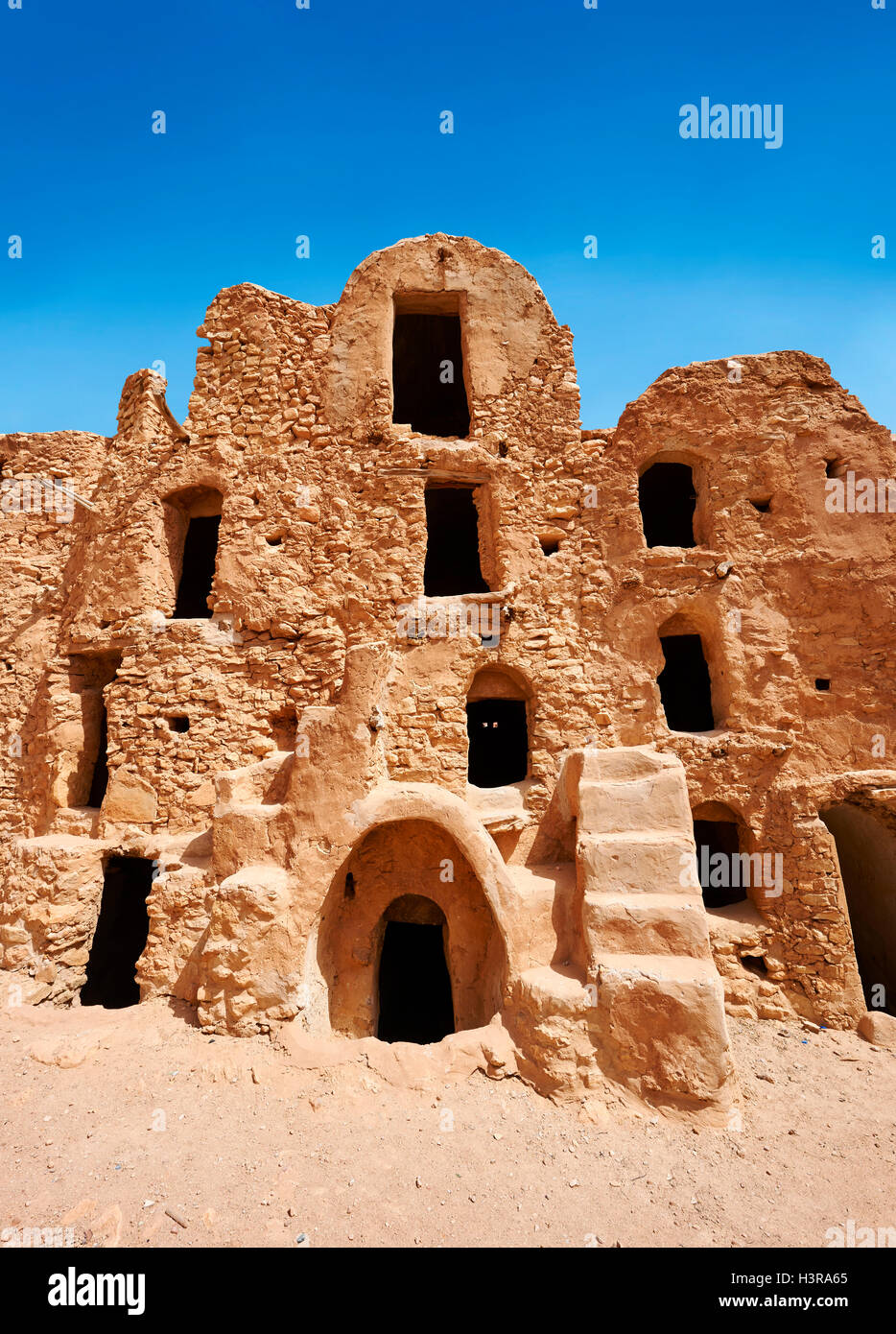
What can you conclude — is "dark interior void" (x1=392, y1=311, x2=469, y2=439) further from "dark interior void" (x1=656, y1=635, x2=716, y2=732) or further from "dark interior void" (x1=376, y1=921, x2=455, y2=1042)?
"dark interior void" (x1=376, y1=921, x2=455, y2=1042)

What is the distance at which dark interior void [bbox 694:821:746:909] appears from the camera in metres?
9.57

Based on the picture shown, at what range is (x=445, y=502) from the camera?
12.4m

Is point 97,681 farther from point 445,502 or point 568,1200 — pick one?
point 568,1200

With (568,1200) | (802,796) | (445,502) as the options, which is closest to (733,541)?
(802,796)

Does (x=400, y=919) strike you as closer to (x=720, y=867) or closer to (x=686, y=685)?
(x=720, y=867)

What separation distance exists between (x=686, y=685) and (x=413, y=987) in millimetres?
8376

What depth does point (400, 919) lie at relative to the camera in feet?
27.2

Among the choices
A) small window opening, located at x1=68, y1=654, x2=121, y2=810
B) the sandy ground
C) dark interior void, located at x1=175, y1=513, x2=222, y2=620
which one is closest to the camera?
the sandy ground

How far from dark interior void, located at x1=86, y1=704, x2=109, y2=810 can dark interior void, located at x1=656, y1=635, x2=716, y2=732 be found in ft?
36.7

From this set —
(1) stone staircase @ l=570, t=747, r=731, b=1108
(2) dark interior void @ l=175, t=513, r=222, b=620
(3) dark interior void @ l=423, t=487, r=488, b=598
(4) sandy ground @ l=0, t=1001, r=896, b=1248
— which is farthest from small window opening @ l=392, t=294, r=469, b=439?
(4) sandy ground @ l=0, t=1001, r=896, b=1248

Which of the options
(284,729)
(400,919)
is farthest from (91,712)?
(400,919)

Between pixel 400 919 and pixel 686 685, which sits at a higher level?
pixel 686 685

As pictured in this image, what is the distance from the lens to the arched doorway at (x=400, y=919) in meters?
7.29

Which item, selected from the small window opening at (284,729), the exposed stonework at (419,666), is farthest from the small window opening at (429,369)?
the small window opening at (284,729)
